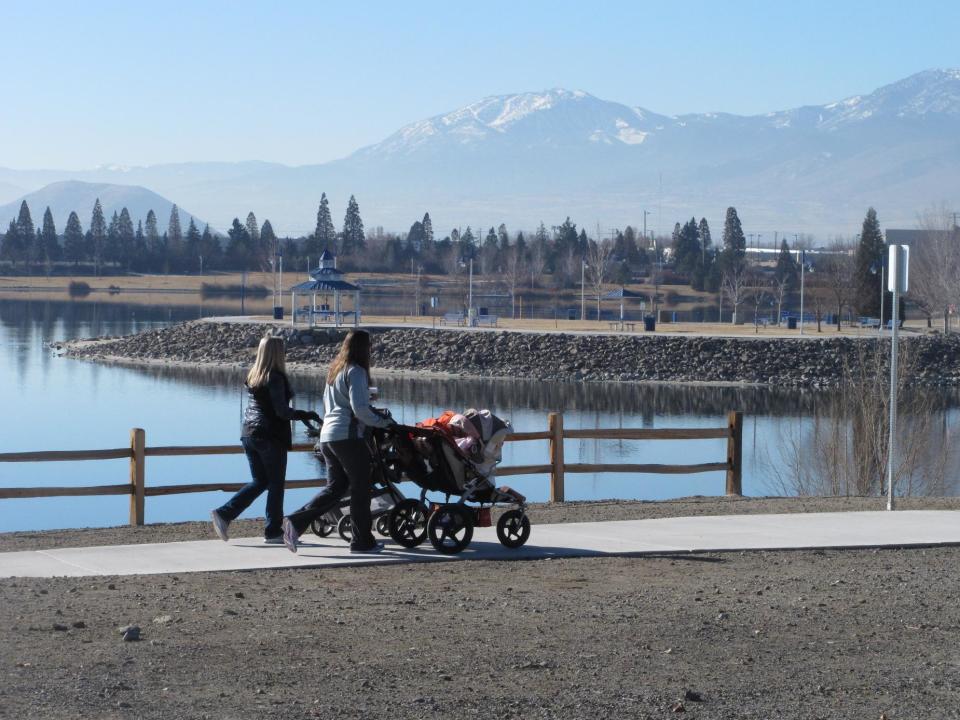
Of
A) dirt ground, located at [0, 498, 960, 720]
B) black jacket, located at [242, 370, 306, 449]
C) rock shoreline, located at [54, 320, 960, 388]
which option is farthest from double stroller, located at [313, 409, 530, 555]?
rock shoreline, located at [54, 320, 960, 388]

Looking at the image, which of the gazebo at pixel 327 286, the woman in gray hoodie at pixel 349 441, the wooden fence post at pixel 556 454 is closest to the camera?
the woman in gray hoodie at pixel 349 441

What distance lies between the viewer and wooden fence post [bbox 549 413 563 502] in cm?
1579

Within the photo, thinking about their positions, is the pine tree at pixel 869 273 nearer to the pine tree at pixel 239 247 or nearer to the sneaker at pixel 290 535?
the sneaker at pixel 290 535

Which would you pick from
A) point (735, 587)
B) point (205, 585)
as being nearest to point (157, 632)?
point (205, 585)

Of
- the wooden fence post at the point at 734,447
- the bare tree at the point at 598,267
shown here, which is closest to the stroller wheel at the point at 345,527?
the wooden fence post at the point at 734,447

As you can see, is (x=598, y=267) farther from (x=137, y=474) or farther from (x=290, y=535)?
(x=290, y=535)

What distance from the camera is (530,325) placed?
7719cm

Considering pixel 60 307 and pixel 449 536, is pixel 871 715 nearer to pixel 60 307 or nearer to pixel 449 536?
pixel 449 536

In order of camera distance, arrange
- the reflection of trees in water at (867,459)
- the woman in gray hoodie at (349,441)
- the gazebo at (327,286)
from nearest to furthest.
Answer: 1. the woman in gray hoodie at (349,441)
2. the reflection of trees in water at (867,459)
3. the gazebo at (327,286)

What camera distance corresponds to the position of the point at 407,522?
11.7 metres

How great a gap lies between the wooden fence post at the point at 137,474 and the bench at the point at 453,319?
61779 millimetres

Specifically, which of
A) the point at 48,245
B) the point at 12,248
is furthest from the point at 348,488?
the point at 48,245

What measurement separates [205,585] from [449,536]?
2.16 meters

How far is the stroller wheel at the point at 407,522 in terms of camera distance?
11641mm
